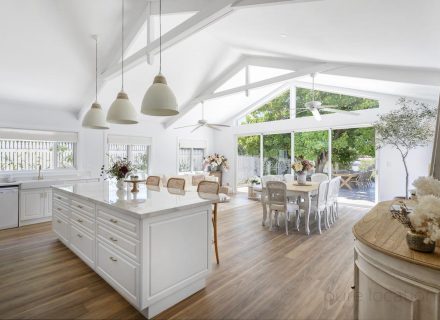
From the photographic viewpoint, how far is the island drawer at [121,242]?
1976 millimetres

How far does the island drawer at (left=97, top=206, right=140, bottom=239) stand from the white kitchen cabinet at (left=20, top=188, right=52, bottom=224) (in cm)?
330

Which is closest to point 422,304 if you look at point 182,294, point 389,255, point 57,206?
point 389,255

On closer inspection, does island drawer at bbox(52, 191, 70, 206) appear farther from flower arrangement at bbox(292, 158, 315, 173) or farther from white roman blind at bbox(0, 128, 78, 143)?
flower arrangement at bbox(292, 158, 315, 173)

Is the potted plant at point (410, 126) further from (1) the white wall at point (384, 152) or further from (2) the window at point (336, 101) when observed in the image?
(2) the window at point (336, 101)

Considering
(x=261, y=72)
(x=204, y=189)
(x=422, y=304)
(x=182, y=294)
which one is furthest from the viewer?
(x=261, y=72)

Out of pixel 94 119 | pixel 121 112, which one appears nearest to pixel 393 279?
pixel 121 112

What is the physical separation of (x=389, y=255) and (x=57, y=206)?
13.4 ft

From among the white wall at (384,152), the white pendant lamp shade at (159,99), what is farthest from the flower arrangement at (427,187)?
the white wall at (384,152)

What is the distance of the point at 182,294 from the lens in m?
2.25

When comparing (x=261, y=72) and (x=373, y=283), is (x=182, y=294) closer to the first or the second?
(x=373, y=283)

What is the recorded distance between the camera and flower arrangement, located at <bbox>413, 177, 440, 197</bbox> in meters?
1.42

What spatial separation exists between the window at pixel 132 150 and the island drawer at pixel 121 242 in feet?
14.8

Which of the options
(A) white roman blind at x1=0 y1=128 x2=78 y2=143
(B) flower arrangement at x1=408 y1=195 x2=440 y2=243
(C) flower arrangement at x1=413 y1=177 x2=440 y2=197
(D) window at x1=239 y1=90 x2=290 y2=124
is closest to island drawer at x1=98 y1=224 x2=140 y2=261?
(B) flower arrangement at x1=408 y1=195 x2=440 y2=243

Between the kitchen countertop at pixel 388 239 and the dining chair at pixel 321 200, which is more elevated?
the kitchen countertop at pixel 388 239
